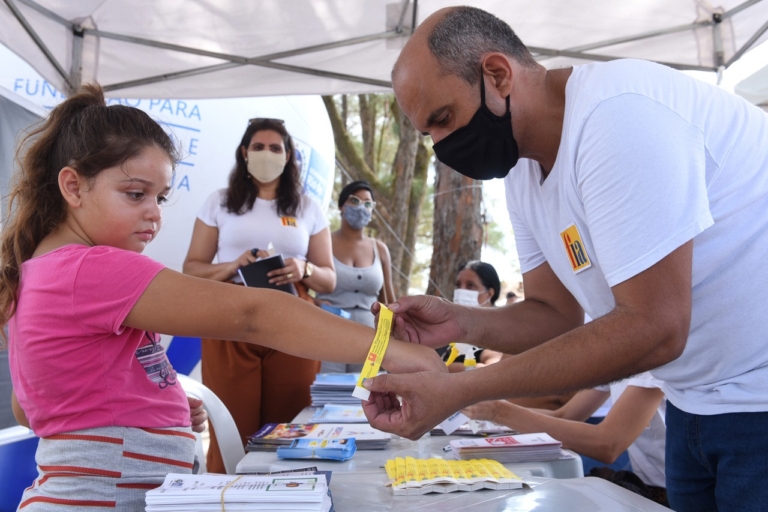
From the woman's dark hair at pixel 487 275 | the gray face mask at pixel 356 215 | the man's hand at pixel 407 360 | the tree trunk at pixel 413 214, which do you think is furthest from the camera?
the tree trunk at pixel 413 214

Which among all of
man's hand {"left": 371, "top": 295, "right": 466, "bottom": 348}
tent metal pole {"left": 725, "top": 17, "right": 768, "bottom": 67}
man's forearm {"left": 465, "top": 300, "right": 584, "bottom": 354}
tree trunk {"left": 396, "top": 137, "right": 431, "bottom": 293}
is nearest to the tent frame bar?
tent metal pole {"left": 725, "top": 17, "right": 768, "bottom": 67}

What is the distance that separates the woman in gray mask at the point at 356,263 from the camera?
398 cm

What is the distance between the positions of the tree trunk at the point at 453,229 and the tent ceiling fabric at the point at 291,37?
8.87ft

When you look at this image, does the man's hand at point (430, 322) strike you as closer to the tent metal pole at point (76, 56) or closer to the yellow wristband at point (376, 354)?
the yellow wristband at point (376, 354)

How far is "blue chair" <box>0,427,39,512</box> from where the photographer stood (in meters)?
2.63

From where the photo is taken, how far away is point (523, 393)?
132cm

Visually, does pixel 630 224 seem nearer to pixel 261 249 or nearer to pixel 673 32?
pixel 261 249

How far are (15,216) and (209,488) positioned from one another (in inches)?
33.5

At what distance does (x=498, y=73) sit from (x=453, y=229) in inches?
196

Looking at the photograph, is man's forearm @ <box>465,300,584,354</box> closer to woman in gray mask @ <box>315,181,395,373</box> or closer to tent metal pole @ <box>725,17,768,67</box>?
woman in gray mask @ <box>315,181,395,373</box>

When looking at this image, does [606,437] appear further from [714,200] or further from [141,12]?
[141,12]

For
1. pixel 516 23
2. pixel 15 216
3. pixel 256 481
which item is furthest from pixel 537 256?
pixel 516 23

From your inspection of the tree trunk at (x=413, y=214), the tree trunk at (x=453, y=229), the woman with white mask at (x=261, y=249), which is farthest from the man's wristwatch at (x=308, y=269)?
the tree trunk at (x=413, y=214)

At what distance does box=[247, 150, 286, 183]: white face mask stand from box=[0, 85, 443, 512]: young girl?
191 cm
